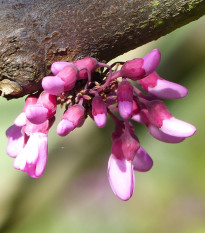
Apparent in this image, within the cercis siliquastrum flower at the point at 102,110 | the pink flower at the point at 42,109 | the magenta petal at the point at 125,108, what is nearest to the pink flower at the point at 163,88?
the cercis siliquastrum flower at the point at 102,110

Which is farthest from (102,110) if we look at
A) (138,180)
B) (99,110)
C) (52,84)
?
(138,180)

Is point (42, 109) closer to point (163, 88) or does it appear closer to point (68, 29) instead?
point (68, 29)

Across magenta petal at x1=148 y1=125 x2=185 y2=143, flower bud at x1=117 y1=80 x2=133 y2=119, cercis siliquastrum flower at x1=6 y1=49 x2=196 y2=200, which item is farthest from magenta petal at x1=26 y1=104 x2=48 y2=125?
magenta petal at x1=148 y1=125 x2=185 y2=143

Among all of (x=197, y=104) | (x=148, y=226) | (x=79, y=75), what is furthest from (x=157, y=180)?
(x=79, y=75)

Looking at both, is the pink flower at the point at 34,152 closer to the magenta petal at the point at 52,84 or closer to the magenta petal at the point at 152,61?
the magenta petal at the point at 52,84

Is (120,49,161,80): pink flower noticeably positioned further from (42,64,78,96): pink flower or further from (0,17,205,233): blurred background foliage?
(0,17,205,233): blurred background foliage

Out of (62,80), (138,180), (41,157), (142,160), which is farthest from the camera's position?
(138,180)

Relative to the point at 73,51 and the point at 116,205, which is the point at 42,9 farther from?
the point at 116,205
